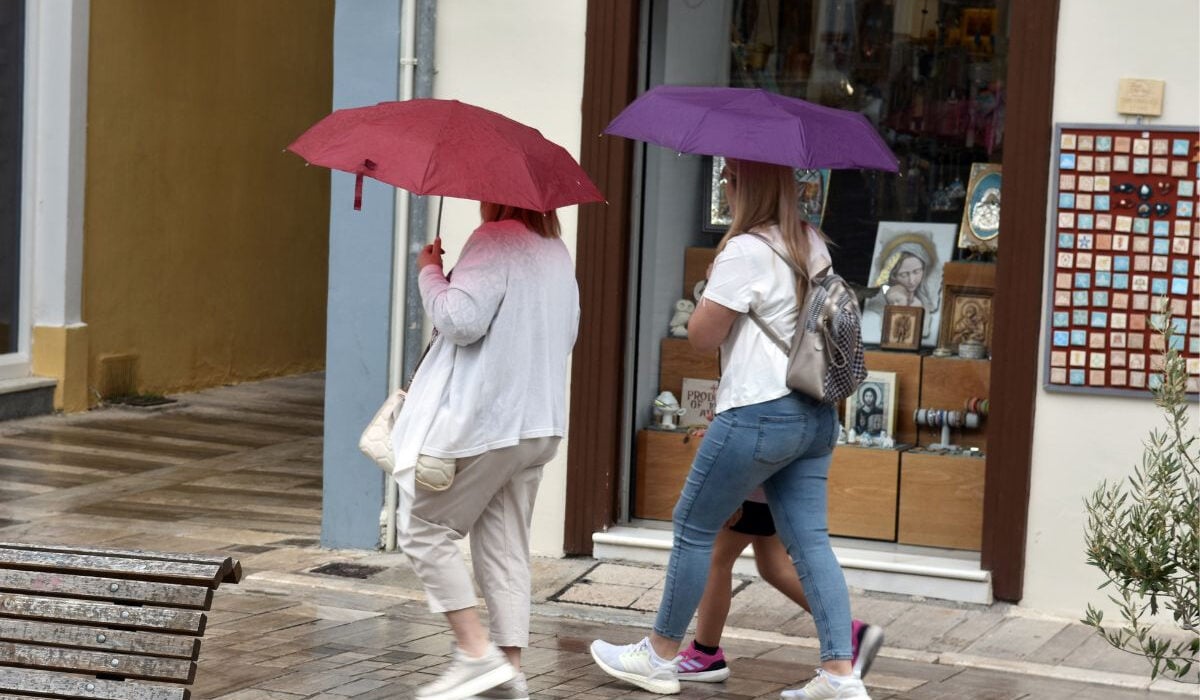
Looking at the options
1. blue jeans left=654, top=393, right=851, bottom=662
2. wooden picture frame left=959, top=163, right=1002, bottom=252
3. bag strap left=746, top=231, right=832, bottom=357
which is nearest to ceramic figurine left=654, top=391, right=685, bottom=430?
wooden picture frame left=959, top=163, right=1002, bottom=252

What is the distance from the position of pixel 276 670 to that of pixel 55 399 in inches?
273

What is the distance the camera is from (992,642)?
Answer: 6652 millimetres

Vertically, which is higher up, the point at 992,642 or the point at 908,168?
the point at 908,168

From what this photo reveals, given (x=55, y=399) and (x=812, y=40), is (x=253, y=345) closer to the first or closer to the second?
→ (x=55, y=399)

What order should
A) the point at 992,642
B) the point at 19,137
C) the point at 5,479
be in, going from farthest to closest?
the point at 19,137 → the point at 5,479 → the point at 992,642

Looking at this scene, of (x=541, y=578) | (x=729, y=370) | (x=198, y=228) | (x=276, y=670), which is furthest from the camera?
(x=198, y=228)

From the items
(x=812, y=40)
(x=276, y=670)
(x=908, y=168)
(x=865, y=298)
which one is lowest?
(x=276, y=670)

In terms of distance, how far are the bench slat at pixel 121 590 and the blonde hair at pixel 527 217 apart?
1779 mm

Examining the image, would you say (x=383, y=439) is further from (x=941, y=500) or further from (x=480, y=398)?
(x=941, y=500)

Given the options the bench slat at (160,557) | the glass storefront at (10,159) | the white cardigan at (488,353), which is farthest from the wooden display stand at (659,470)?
the glass storefront at (10,159)

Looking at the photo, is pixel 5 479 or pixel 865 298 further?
pixel 5 479

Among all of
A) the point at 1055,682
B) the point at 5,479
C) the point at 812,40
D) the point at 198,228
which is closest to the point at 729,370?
the point at 1055,682

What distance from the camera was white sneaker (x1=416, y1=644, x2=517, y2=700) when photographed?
17.3 ft

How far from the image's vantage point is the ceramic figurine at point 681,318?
798cm
